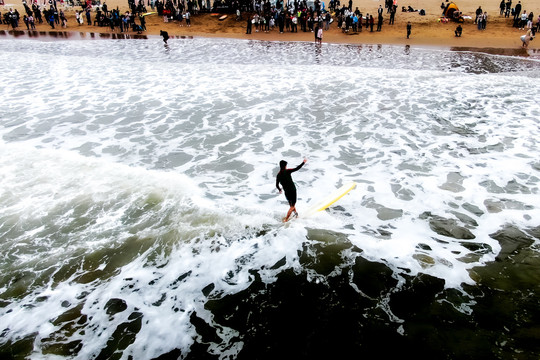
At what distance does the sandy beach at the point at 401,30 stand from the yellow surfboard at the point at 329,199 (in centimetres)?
2653

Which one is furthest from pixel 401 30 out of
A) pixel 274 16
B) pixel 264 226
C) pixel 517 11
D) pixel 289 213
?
pixel 264 226

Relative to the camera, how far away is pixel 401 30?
32656 millimetres

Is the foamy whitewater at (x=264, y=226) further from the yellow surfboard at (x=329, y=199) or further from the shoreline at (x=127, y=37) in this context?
the shoreline at (x=127, y=37)

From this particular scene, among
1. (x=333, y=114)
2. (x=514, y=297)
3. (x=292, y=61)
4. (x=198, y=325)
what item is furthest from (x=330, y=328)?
(x=292, y=61)

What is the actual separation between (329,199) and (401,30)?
3180 cm

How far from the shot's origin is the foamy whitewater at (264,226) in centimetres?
468

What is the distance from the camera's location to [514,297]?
4965mm

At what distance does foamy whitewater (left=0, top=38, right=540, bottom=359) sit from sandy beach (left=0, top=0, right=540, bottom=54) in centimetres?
1701

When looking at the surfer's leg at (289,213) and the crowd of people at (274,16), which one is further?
the crowd of people at (274,16)

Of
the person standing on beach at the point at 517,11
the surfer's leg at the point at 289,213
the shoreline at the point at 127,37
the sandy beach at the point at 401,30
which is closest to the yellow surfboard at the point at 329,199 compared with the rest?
the surfer's leg at the point at 289,213

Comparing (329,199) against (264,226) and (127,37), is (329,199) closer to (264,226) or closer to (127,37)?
(264,226)

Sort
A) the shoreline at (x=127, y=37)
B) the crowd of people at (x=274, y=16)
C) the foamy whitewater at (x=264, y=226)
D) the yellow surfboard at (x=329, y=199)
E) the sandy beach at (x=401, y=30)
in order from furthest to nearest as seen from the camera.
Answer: the crowd of people at (x=274, y=16), the sandy beach at (x=401, y=30), the shoreline at (x=127, y=37), the yellow surfboard at (x=329, y=199), the foamy whitewater at (x=264, y=226)

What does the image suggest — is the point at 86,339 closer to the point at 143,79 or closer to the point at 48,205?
the point at 48,205

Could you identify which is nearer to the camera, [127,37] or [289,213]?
[289,213]
